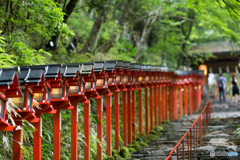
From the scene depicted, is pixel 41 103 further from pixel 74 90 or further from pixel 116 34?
pixel 116 34

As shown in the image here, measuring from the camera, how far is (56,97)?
6.02m

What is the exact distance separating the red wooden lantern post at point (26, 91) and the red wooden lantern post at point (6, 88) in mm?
560

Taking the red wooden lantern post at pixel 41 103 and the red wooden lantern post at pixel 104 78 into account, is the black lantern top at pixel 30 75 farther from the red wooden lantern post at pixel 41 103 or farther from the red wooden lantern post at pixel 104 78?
the red wooden lantern post at pixel 104 78

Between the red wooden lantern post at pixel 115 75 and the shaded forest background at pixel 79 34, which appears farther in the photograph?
the red wooden lantern post at pixel 115 75

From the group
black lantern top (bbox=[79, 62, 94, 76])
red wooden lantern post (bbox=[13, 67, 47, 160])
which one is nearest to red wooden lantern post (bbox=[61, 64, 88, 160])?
black lantern top (bbox=[79, 62, 94, 76])

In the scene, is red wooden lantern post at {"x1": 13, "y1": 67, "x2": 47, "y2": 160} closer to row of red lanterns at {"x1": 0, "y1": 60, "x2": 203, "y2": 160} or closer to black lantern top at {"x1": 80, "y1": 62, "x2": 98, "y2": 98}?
row of red lanterns at {"x1": 0, "y1": 60, "x2": 203, "y2": 160}

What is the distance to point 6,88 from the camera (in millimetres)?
3764

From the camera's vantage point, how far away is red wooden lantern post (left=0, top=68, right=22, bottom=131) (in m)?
3.74

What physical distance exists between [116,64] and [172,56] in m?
14.6

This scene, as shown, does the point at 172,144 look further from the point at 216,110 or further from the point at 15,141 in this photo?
the point at 216,110

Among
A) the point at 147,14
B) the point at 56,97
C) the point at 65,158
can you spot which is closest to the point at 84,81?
the point at 56,97

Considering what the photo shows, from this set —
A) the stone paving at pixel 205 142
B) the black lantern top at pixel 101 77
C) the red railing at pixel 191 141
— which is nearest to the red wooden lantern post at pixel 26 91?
the red railing at pixel 191 141

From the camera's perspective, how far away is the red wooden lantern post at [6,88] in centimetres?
374

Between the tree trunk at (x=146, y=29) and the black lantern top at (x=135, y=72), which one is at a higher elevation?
the tree trunk at (x=146, y=29)
